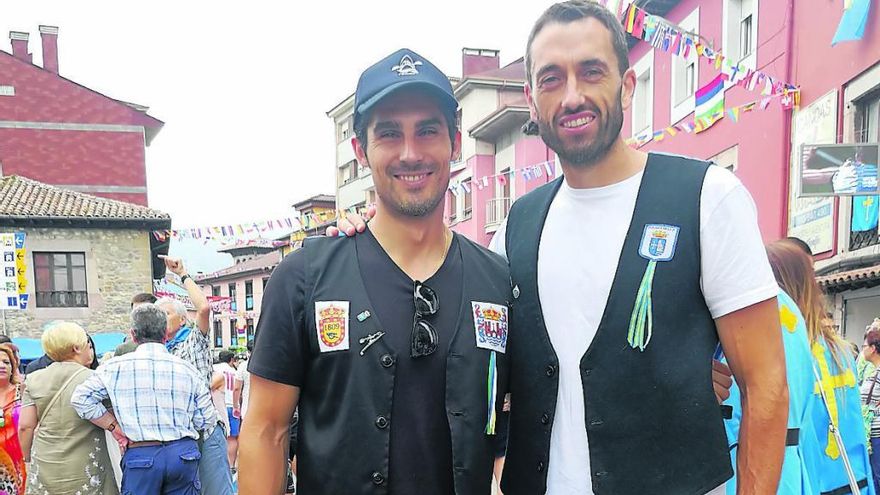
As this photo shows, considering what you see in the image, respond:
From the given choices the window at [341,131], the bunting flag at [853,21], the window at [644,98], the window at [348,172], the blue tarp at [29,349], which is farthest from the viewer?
the window at [341,131]

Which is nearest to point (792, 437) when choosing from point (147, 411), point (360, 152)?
point (360, 152)

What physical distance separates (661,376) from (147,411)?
361 cm

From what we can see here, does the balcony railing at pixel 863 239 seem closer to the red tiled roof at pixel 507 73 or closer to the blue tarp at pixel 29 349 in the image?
the red tiled roof at pixel 507 73

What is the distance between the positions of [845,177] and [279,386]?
259 inches

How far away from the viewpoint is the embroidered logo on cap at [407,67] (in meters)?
1.78

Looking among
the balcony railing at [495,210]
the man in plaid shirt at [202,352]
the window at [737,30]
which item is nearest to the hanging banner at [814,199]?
the window at [737,30]

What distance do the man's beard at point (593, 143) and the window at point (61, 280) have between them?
20.4m

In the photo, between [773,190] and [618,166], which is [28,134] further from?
[618,166]

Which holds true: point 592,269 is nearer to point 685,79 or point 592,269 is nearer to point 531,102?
point 531,102

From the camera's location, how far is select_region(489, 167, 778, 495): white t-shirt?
155 cm

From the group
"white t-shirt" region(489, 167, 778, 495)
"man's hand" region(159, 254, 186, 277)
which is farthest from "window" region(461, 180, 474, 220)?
"white t-shirt" region(489, 167, 778, 495)

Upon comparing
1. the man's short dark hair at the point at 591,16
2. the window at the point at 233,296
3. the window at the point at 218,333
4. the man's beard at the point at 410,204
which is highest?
the man's short dark hair at the point at 591,16

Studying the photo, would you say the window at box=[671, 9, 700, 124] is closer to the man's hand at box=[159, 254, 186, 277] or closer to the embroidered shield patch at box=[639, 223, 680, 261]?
the man's hand at box=[159, 254, 186, 277]

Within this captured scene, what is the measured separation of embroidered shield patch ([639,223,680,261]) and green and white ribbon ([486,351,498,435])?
54 cm
